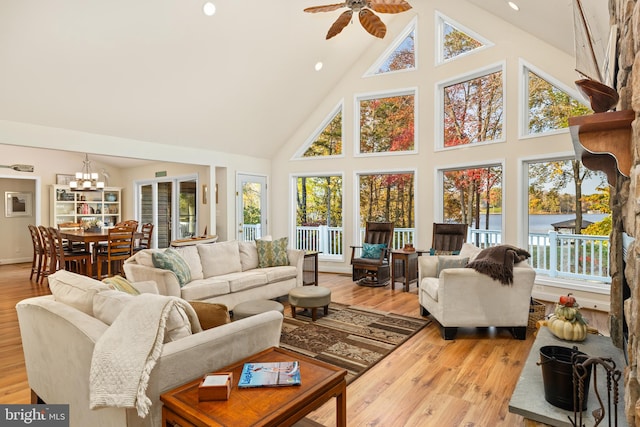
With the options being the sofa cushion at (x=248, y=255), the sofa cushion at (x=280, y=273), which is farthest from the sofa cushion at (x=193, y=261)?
the sofa cushion at (x=280, y=273)

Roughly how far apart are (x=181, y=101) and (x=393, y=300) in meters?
4.42

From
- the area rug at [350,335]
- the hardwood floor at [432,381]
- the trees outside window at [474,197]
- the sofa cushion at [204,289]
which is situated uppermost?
the trees outside window at [474,197]

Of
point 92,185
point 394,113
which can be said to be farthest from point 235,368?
point 92,185

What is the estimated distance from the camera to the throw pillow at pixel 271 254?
17.0 feet

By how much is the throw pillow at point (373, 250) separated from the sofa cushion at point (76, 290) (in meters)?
4.61

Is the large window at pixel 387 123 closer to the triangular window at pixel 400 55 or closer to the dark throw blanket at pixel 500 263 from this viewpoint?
the triangular window at pixel 400 55

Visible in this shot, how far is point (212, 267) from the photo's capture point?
4617mm

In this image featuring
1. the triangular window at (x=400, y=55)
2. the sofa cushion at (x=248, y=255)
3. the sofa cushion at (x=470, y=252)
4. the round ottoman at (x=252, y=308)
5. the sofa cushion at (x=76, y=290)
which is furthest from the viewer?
the triangular window at (x=400, y=55)

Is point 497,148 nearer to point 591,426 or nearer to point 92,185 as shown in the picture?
point 591,426

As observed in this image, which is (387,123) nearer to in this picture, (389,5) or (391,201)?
(391,201)

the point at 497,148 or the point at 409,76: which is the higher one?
the point at 409,76

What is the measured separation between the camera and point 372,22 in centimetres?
396

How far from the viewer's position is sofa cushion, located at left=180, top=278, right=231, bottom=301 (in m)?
3.93

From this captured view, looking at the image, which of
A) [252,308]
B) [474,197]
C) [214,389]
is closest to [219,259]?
[252,308]
